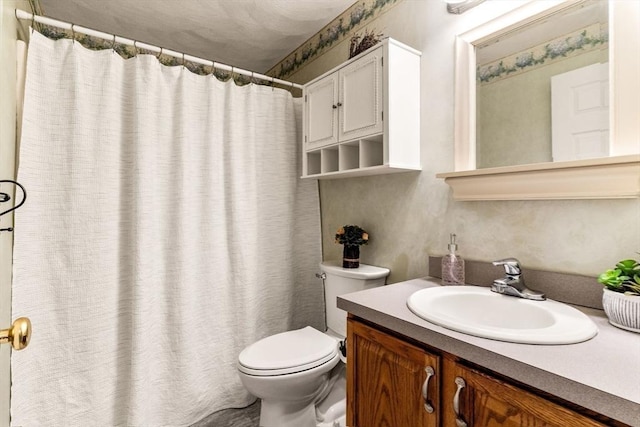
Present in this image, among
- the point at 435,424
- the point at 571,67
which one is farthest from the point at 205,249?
the point at 571,67

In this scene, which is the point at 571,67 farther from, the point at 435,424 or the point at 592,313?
the point at 435,424

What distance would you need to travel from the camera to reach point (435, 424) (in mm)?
804

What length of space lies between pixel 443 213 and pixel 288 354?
0.96 m

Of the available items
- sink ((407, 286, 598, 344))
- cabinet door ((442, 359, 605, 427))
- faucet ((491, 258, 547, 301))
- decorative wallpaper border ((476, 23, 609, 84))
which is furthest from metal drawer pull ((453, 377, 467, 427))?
decorative wallpaper border ((476, 23, 609, 84))

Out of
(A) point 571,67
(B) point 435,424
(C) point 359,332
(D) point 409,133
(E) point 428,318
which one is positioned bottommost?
(B) point 435,424

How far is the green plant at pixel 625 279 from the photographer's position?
802 mm

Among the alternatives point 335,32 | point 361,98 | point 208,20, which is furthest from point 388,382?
point 208,20

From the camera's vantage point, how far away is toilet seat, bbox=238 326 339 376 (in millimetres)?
1360

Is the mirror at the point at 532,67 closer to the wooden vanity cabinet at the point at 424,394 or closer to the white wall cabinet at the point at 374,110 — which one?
the white wall cabinet at the point at 374,110

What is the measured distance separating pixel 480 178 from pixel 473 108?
0.32 metres

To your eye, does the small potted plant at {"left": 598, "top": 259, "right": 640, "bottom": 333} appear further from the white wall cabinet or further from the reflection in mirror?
the white wall cabinet

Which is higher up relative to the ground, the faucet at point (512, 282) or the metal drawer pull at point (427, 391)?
the faucet at point (512, 282)

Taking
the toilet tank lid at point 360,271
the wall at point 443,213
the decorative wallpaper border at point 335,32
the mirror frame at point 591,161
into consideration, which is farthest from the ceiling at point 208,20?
the toilet tank lid at point 360,271

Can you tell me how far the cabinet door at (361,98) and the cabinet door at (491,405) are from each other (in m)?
1.03
